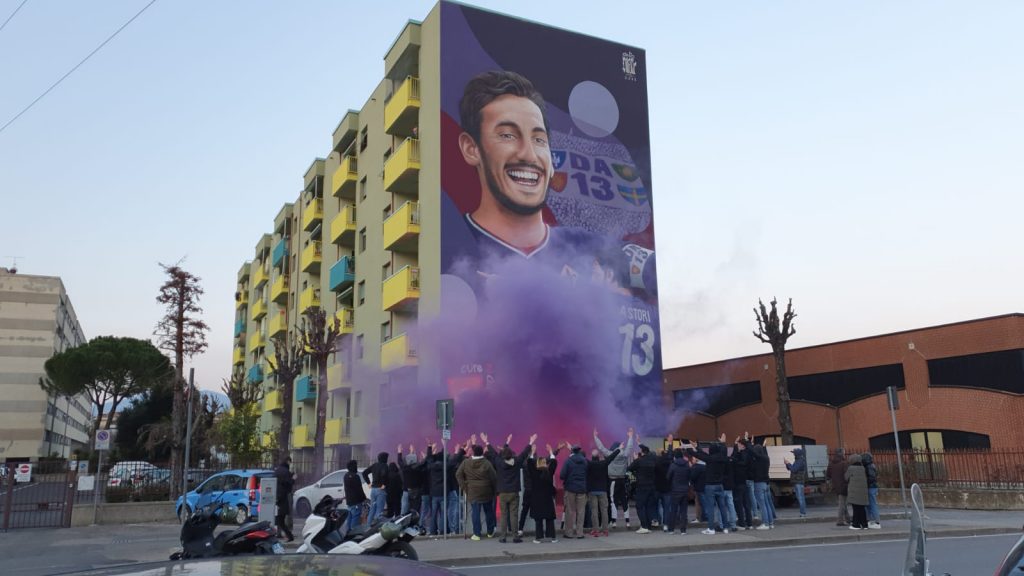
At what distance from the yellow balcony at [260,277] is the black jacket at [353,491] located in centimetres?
4465

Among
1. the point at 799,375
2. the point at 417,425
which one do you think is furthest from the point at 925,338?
the point at 417,425

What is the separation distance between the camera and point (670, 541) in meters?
14.6

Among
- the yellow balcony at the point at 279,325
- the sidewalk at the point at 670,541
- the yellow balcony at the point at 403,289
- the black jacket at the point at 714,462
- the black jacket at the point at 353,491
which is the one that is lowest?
the sidewalk at the point at 670,541

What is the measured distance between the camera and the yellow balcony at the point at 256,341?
189ft

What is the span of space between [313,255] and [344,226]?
687 centimetres

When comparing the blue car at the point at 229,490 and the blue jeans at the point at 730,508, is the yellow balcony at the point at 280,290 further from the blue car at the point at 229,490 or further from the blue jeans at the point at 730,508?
the blue jeans at the point at 730,508

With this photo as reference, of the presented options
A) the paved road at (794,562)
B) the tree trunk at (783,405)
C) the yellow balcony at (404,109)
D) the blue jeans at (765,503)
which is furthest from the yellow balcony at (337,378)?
the paved road at (794,562)

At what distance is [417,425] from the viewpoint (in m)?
28.7

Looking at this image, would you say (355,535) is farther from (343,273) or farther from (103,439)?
(343,273)

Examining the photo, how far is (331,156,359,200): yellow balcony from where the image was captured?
128 feet

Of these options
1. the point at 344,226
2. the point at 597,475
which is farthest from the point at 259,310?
the point at 597,475

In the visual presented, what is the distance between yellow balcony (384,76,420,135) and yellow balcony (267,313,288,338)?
21.1 metres

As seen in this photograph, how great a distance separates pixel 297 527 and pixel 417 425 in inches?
329

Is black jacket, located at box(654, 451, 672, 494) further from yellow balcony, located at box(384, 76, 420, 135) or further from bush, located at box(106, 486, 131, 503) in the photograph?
yellow balcony, located at box(384, 76, 420, 135)
